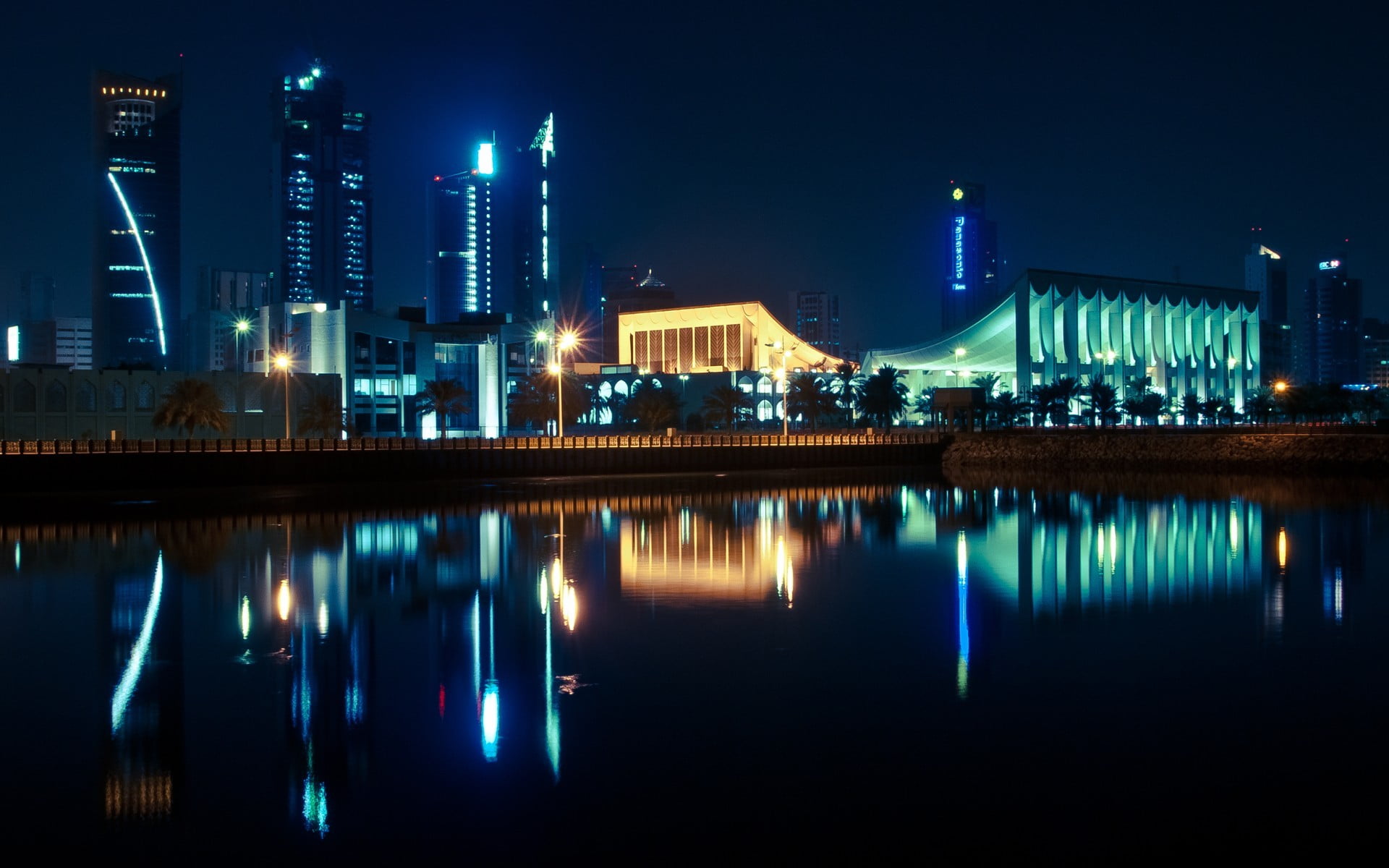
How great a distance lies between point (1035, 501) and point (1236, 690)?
2288cm

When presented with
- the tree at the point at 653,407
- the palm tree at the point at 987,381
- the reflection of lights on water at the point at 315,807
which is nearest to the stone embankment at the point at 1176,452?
the palm tree at the point at 987,381

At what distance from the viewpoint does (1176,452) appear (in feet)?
163

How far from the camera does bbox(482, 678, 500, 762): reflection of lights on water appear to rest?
28.8 feet

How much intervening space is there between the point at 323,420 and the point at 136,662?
43.3m

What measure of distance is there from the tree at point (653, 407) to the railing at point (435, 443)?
44.7ft

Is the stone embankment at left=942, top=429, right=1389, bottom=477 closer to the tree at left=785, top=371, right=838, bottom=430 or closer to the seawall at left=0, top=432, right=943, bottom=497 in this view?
the seawall at left=0, top=432, right=943, bottom=497

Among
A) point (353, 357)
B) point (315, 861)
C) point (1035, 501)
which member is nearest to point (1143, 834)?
point (315, 861)

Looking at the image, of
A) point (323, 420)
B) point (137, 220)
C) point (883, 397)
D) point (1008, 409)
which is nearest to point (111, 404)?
point (323, 420)

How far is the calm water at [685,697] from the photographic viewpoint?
743 centimetres

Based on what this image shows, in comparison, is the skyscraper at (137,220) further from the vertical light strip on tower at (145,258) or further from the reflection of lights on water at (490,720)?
the reflection of lights on water at (490,720)

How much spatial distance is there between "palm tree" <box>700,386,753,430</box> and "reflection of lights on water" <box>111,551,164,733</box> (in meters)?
54.1

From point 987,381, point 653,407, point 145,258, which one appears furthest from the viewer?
point 145,258

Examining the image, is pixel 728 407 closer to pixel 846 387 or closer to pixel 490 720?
pixel 846 387

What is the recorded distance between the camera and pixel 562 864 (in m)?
6.76
